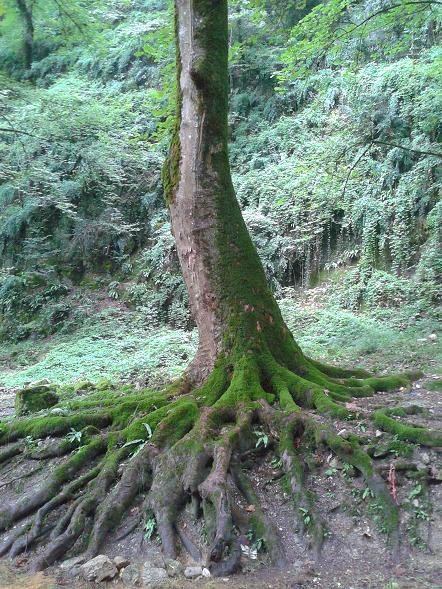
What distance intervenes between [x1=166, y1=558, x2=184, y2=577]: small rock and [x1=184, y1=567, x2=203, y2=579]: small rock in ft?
0.15

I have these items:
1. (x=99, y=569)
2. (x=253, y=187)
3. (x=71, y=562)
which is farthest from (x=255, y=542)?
(x=253, y=187)

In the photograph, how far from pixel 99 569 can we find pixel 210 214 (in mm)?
3747

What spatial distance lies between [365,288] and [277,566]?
8.98m

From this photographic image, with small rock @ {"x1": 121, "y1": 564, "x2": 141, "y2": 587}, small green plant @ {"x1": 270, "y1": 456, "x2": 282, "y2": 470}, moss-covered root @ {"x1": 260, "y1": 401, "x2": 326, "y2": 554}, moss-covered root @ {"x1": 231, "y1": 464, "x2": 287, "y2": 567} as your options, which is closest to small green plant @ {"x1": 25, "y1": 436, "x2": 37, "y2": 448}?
small rock @ {"x1": 121, "y1": 564, "x2": 141, "y2": 587}

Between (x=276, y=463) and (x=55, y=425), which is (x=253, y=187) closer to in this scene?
(x=55, y=425)

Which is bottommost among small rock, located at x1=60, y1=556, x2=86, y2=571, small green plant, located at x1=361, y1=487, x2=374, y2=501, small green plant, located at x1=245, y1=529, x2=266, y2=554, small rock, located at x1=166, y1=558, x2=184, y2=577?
small rock, located at x1=60, y1=556, x2=86, y2=571

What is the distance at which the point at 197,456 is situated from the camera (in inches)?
165

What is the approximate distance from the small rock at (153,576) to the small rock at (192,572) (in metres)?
0.16

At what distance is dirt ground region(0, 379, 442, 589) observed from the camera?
3.20 meters

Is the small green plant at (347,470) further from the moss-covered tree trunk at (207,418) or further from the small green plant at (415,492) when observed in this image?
the small green plant at (415,492)

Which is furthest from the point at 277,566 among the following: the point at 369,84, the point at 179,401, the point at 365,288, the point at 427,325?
the point at 369,84

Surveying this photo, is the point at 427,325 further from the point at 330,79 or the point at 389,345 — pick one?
the point at 330,79

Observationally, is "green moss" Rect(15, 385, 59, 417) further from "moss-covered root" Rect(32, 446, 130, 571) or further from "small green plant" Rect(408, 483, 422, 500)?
"small green plant" Rect(408, 483, 422, 500)

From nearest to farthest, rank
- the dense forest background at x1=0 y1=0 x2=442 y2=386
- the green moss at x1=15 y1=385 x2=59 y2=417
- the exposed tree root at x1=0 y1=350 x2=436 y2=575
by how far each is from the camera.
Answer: the exposed tree root at x1=0 y1=350 x2=436 y2=575 < the green moss at x1=15 y1=385 x2=59 y2=417 < the dense forest background at x1=0 y1=0 x2=442 y2=386
